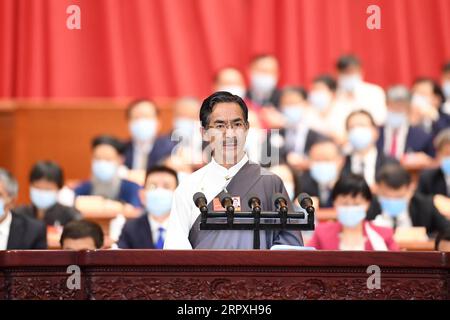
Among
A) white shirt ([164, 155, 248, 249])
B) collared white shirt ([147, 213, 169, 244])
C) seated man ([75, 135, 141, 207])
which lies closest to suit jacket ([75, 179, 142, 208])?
seated man ([75, 135, 141, 207])

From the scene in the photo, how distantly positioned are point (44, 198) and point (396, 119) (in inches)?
105

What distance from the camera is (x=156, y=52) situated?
9.56 m

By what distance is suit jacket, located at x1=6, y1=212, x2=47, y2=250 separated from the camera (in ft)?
16.7

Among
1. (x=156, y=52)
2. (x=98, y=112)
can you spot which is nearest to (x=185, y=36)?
(x=156, y=52)

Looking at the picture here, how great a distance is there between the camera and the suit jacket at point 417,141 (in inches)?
Result: 307

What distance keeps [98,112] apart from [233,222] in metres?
5.23

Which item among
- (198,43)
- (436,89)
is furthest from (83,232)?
(198,43)

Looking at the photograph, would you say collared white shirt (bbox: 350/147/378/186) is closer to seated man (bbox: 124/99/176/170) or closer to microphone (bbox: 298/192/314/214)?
seated man (bbox: 124/99/176/170)

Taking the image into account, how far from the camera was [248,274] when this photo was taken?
11.1ft

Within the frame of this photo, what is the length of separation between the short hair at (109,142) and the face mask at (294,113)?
4.05 feet

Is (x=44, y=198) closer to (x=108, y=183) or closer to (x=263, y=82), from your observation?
(x=108, y=183)

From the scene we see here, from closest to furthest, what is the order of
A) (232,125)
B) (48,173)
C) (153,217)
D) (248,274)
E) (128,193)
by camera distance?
(248,274), (232,125), (153,217), (48,173), (128,193)

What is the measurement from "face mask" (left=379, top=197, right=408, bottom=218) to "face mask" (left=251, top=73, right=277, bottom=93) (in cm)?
245

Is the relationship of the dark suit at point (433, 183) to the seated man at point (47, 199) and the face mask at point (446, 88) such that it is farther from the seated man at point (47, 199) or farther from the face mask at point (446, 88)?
the seated man at point (47, 199)
